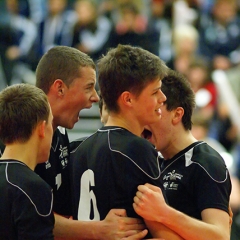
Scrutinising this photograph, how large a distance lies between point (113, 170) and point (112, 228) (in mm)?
314

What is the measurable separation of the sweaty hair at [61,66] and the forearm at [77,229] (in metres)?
0.87

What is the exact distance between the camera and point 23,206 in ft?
9.51

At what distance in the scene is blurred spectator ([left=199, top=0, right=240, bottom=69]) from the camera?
9.49 metres

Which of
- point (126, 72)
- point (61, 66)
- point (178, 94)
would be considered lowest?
point (178, 94)

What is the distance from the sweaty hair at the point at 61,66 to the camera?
389 centimetres

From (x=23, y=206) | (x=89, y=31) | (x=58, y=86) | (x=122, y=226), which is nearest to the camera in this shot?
(x=23, y=206)

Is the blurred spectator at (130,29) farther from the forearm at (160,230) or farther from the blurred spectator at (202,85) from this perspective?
the forearm at (160,230)

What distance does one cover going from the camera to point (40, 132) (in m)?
3.12

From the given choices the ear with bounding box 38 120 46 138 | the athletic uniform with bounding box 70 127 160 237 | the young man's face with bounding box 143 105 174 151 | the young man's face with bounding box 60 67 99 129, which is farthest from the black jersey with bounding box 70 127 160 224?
the young man's face with bounding box 60 67 99 129

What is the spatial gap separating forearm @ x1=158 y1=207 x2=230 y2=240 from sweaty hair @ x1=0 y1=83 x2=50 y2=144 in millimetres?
801

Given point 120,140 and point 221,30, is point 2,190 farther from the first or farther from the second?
point 221,30

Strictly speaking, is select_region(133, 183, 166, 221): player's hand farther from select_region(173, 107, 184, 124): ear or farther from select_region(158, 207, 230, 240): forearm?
select_region(173, 107, 184, 124): ear

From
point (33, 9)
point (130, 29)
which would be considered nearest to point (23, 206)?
point (130, 29)

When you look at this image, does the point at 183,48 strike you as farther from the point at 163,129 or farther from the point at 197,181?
the point at 197,181
